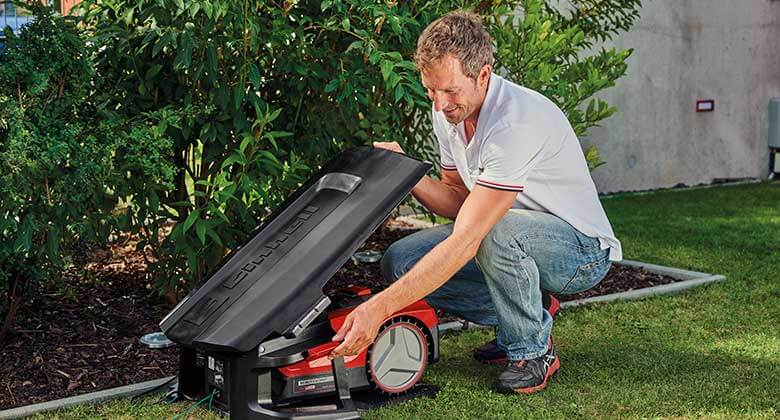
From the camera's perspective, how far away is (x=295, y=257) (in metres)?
3.10

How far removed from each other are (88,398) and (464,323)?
5.04ft

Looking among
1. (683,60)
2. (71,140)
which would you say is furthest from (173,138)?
(683,60)

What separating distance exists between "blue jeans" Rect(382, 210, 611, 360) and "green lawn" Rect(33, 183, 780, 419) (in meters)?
0.20

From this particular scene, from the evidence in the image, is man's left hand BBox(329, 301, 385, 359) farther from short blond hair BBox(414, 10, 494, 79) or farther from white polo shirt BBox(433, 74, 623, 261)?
short blond hair BBox(414, 10, 494, 79)

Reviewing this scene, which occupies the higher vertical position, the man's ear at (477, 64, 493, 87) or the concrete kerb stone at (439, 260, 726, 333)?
the man's ear at (477, 64, 493, 87)

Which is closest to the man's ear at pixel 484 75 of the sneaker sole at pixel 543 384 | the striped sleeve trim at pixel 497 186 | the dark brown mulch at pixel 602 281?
the striped sleeve trim at pixel 497 186

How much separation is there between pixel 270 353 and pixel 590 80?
2.14m

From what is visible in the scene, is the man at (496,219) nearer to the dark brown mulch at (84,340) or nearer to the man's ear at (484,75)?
the man's ear at (484,75)

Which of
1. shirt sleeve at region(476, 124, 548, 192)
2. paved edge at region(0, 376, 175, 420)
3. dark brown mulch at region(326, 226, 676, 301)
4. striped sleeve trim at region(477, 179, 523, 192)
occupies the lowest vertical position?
paved edge at region(0, 376, 175, 420)

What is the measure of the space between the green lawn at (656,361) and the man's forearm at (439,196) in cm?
57

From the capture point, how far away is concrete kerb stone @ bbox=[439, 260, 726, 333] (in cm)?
430

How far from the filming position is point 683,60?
9.09m

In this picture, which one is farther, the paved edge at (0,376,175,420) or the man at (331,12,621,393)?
the paved edge at (0,376,175,420)

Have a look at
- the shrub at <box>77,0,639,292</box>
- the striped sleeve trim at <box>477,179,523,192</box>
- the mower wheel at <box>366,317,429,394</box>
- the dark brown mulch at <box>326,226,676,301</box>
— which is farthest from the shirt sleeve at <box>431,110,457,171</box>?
the dark brown mulch at <box>326,226,676,301</box>
